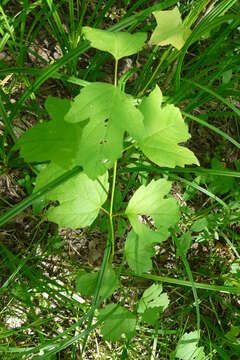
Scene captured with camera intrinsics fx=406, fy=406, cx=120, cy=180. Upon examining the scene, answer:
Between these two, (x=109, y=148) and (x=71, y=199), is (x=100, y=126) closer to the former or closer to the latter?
(x=109, y=148)

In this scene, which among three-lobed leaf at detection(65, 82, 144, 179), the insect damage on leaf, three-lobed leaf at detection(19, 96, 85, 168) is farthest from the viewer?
the insect damage on leaf

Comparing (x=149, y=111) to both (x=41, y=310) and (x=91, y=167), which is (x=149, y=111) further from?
(x=41, y=310)

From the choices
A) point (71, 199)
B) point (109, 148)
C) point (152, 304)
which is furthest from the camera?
point (152, 304)

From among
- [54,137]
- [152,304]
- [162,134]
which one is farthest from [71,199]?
[152,304]

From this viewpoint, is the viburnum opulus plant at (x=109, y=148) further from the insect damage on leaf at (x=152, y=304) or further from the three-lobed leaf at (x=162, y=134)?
the insect damage on leaf at (x=152, y=304)

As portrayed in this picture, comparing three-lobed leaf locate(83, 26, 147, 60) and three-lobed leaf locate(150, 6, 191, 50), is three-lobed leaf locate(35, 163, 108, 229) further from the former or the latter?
three-lobed leaf locate(150, 6, 191, 50)

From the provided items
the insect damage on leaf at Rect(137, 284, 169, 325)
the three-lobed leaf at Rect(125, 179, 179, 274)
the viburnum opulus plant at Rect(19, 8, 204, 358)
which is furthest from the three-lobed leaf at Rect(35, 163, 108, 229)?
the insect damage on leaf at Rect(137, 284, 169, 325)

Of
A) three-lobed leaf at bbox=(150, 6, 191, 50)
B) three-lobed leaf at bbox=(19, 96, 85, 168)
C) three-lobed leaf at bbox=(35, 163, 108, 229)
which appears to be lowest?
three-lobed leaf at bbox=(35, 163, 108, 229)
